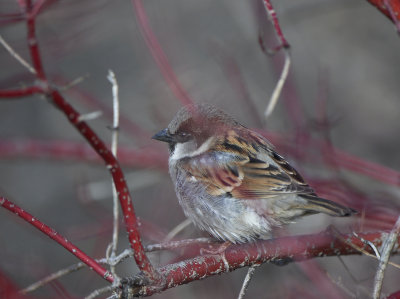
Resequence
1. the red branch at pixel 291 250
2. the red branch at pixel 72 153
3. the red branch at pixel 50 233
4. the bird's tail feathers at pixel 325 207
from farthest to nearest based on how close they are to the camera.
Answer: the red branch at pixel 72 153
the bird's tail feathers at pixel 325 207
the red branch at pixel 291 250
the red branch at pixel 50 233

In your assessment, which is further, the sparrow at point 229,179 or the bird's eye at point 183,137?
the bird's eye at point 183,137

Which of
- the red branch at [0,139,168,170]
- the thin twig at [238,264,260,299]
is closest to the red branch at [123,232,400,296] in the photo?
the thin twig at [238,264,260,299]

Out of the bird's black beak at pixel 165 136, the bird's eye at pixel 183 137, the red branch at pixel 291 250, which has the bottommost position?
the red branch at pixel 291 250

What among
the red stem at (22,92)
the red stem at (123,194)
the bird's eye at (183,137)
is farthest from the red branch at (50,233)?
the bird's eye at (183,137)

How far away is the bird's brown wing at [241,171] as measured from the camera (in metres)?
3.44

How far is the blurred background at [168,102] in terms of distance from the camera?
4.71 metres

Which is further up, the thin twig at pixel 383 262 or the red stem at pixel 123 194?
the red stem at pixel 123 194

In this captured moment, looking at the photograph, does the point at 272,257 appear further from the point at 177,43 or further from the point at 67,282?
the point at 177,43

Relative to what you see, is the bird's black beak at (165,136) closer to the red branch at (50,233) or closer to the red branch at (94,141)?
the red branch at (94,141)

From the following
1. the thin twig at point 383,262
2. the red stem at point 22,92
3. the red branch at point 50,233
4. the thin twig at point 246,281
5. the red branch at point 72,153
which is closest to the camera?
the red stem at point 22,92

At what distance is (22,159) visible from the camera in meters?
4.50

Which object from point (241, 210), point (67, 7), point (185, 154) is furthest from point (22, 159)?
point (241, 210)

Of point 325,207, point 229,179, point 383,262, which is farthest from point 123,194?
point 229,179

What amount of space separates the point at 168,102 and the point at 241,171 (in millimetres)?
1367
